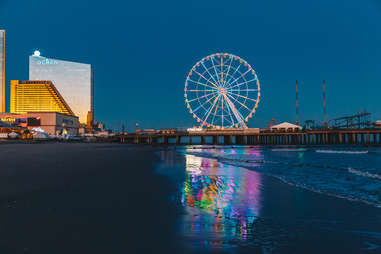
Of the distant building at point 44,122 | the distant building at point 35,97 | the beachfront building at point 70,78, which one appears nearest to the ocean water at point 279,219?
the distant building at point 44,122

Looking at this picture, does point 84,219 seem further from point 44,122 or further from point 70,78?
point 70,78

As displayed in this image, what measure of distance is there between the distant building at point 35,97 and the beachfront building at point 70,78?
155ft

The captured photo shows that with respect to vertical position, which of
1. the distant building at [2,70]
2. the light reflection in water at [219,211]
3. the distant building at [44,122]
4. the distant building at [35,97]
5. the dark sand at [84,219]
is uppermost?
the distant building at [2,70]

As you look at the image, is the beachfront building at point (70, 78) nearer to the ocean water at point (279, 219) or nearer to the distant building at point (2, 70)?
the distant building at point (2, 70)

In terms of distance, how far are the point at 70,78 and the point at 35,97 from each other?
188 feet

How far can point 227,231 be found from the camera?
12.8 feet

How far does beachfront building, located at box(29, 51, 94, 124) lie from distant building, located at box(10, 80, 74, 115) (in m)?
47.4

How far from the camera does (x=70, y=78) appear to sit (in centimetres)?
18175

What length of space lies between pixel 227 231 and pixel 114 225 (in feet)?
5.44

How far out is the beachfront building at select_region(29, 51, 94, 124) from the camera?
172625mm

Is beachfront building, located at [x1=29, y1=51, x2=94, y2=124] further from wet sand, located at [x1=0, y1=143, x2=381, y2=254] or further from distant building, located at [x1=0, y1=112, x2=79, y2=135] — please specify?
wet sand, located at [x1=0, y1=143, x2=381, y2=254]

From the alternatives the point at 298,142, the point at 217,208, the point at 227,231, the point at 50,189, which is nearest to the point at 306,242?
the point at 227,231

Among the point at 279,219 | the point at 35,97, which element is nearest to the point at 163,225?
the point at 279,219

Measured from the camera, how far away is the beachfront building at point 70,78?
17262 centimetres
